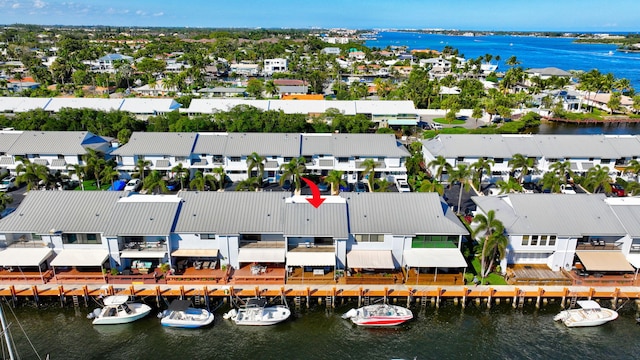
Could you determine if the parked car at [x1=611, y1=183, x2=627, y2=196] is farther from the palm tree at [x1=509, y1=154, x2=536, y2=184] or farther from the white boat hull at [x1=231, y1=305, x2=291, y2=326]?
the white boat hull at [x1=231, y1=305, x2=291, y2=326]

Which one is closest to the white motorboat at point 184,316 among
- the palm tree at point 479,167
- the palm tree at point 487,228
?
the palm tree at point 487,228

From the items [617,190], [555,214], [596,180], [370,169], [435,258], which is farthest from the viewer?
[617,190]

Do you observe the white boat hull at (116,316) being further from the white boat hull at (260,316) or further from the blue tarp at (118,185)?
the blue tarp at (118,185)

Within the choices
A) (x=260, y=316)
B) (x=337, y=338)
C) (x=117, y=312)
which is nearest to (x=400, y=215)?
(x=337, y=338)

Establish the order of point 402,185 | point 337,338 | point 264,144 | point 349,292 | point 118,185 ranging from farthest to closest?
point 264,144 → point 402,185 → point 118,185 → point 349,292 → point 337,338

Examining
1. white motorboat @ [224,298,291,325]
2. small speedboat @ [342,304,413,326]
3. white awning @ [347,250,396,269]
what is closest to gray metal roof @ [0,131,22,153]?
white motorboat @ [224,298,291,325]

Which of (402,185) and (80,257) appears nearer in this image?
(80,257)

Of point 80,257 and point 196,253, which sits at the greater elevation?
point 196,253

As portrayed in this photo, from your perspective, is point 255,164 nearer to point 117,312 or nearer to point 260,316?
point 260,316
